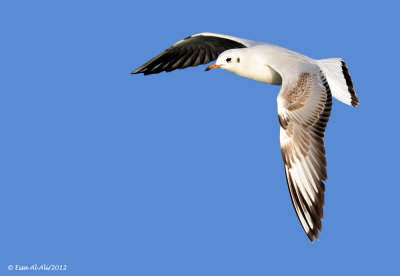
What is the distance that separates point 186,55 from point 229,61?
3.32 feet

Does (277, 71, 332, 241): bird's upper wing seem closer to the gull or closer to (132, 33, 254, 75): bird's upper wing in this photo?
the gull

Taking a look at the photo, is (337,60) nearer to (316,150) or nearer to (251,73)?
(251,73)

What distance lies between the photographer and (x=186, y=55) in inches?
280

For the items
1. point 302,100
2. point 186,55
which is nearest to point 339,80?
point 302,100

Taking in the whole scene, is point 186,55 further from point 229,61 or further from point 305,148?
point 305,148

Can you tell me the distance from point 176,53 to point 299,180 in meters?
2.47

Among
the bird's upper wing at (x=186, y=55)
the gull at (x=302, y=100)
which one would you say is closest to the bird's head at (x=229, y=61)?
the gull at (x=302, y=100)

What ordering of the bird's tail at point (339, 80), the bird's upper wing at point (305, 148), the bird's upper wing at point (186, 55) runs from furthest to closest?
the bird's upper wing at point (186, 55) < the bird's tail at point (339, 80) < the bird's upper wing at point (305, 148)

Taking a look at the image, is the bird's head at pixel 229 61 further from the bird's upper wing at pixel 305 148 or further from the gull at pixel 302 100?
the bird's upper wing at pixel 305 148

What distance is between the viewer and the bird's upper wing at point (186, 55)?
276 inches

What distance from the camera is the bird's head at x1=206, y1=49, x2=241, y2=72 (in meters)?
6.19

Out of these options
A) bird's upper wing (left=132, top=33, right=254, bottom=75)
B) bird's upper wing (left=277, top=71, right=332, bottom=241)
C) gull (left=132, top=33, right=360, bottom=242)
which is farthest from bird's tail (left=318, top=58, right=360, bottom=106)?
bird's upper wing (left=132, top=33, right=254, bottom=75)

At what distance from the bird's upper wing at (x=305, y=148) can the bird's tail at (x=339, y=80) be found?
581 millimetres

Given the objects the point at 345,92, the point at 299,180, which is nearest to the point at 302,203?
the point at 299,180
